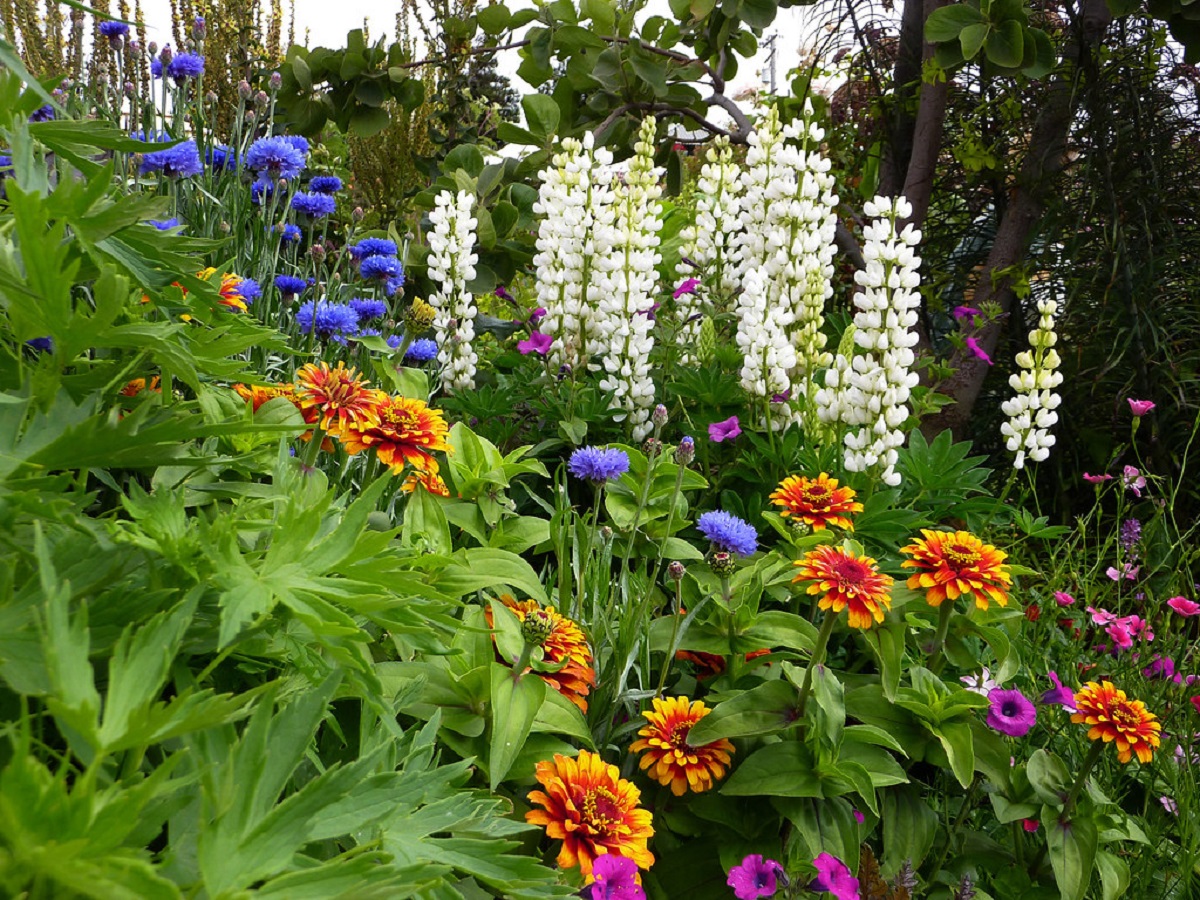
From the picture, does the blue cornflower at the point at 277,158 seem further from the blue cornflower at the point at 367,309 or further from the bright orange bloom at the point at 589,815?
the bright orange bloom at the point at 589,815

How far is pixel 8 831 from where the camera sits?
0.40 m

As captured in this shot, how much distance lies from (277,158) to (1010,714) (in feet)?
5.63

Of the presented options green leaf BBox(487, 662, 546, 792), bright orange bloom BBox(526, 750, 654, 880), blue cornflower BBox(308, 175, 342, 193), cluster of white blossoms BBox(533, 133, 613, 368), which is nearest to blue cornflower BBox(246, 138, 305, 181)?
blue cornflower BBox(308, 175, 342, 193)

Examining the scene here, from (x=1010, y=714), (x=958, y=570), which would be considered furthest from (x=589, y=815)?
A: (x=1010, y=714)

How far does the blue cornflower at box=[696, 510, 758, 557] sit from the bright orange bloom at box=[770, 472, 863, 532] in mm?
75

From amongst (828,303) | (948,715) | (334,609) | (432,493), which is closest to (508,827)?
(334,609)

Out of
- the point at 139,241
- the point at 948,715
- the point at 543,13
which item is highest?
the point at 543,13

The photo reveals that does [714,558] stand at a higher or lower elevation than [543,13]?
lower

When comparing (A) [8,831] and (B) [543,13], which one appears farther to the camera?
(B) [543,13]

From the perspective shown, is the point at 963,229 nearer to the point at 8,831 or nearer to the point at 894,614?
the point at 894,614

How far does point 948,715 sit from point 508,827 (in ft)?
2.52

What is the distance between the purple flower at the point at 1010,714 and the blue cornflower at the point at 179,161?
1666 mm

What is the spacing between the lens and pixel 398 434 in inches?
41.4

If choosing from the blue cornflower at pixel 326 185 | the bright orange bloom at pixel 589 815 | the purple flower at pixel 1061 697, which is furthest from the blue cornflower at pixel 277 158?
the purple flower at pixel 1061 697
